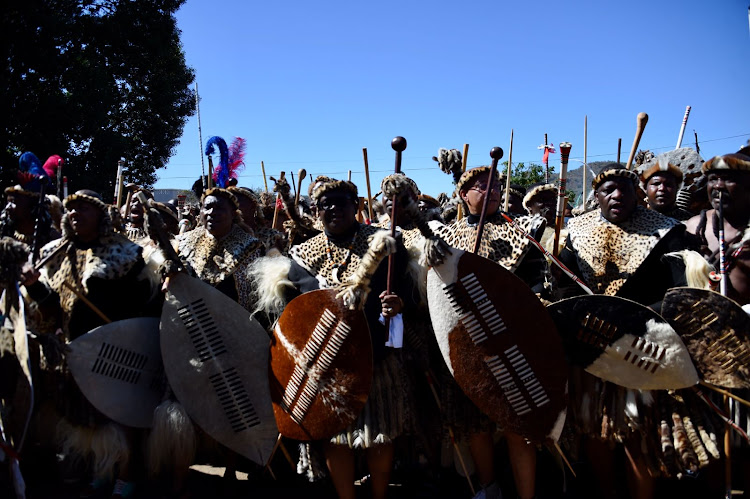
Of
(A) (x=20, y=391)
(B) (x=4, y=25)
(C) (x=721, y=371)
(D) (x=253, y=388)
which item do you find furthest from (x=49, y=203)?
(B) (x=4, y=25)

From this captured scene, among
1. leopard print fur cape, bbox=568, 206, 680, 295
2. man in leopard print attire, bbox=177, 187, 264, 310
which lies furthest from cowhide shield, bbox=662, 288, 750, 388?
man in leopard print attire, bbox=177, 187, 264, 310

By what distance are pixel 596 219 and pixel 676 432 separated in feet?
4.47

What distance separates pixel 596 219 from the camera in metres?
3.76

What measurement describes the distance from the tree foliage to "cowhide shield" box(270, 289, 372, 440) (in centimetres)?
1350

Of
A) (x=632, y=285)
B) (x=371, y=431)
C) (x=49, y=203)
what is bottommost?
(x=371, y=431)

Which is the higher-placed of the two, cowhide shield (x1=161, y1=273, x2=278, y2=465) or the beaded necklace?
the beaded necklace

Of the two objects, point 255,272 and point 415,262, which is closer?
point 415,262

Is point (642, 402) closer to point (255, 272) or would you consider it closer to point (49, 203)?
point (255, 272)

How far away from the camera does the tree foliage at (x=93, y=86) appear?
46.4ft

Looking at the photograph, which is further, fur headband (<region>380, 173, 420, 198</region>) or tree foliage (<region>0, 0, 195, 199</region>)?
tree foliage (<region>0, 0, 195, 199</region>)

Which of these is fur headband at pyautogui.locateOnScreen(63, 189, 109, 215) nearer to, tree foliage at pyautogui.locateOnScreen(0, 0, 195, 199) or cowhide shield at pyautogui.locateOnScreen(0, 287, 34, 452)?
cowhide shield at pyautogui.locateOnScreen(0, 287, 34, 452)

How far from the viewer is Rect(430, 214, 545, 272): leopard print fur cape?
3.60 meters

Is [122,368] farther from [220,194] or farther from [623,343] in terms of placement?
[623,343]

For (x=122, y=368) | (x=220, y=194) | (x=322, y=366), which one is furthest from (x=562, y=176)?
(x=122, y=368)
